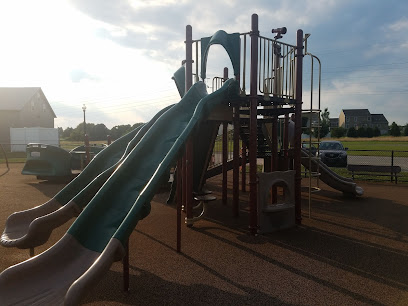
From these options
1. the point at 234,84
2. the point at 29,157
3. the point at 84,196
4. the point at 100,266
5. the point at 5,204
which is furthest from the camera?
the point at 29,157

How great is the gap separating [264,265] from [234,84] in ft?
10.9

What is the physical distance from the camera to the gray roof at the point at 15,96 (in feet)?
122

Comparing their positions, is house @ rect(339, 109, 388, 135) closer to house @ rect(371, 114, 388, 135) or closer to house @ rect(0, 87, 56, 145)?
house @ rect(371, 114, 388, 135)

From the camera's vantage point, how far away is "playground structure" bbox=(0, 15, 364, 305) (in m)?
3.55

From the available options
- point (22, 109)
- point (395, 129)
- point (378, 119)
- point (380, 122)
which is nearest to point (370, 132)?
point (395, 129)

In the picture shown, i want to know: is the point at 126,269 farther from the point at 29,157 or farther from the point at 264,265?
the point at 29,157

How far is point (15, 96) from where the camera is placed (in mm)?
39438

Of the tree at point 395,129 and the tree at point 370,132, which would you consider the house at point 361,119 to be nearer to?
the tree at point 395,129

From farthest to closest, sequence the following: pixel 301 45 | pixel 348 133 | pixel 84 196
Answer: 1. pixel 348 133
2. pixel 301 45
3. pixel 84 196

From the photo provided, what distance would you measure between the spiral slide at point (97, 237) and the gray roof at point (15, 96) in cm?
3825

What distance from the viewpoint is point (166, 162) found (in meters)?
4.31

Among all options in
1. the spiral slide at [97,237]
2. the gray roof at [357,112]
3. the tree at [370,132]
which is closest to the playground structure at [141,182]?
the spiral slide at [97,237]

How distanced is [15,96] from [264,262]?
140 feet

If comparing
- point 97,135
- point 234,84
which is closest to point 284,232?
point 234,84
